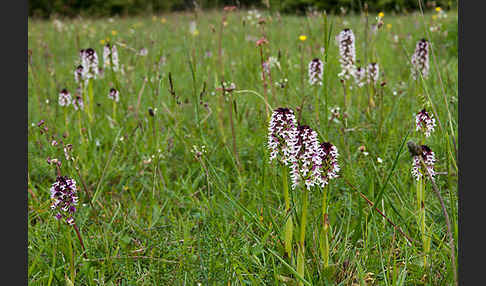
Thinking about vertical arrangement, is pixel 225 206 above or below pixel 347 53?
below

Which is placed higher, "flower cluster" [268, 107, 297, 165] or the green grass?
"flower cluster" [268, 107, 297, 165]

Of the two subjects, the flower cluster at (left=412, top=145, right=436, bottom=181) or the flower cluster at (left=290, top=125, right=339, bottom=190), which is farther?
the flower cluster at (left=412, top=145, right=436, bottom=181)

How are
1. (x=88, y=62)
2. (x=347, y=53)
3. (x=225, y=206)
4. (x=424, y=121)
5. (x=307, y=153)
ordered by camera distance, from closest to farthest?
(x=307, y=153) < (x=424, y=121) < (x=225, y=206) < (x=347, y=53) < (x=88, y=62)

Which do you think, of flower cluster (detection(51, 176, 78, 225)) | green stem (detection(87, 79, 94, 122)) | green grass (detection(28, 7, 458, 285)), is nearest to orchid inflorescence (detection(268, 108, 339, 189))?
green grass (detection(28, 7, 458, 285))

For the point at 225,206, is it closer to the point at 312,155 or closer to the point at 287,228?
the point at 287,228

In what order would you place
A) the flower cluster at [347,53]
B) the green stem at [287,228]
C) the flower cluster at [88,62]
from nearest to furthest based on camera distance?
1. the green stem at [287,228]
2. the flower cluster at [347,53]
3. the flower cluster at [88,62]

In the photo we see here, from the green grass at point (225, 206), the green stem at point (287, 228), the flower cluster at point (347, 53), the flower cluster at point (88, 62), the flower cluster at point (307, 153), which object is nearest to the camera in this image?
the flower cluster at point (307, 153)

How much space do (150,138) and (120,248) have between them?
3.62ft

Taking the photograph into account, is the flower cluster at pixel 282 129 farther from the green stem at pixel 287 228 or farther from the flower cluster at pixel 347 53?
the flower cluster at pixel 347 53

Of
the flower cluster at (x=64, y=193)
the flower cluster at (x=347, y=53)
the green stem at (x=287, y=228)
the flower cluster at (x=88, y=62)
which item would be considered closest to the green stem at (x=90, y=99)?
the flower cluster at (x=88, y=62)

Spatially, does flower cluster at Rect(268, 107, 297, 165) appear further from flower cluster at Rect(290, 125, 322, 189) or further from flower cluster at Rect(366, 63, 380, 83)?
flower cluster at Rect(366, 63, 380, 83)

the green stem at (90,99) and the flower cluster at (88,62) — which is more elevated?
the flower cluster at (88,62)

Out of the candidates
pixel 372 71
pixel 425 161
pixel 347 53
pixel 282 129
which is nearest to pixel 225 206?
pixel 282 129

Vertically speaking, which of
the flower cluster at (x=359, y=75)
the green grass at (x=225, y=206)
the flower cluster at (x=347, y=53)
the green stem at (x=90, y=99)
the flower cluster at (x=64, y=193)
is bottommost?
the green grass at (x=225, y=206)
